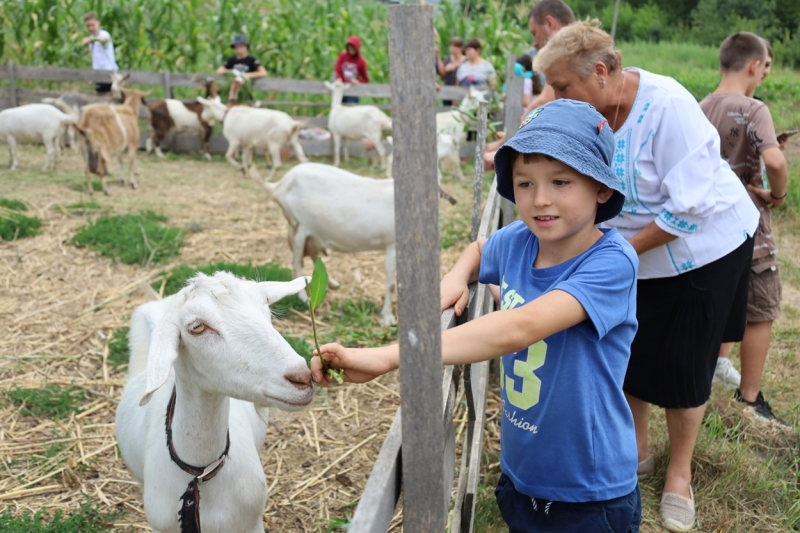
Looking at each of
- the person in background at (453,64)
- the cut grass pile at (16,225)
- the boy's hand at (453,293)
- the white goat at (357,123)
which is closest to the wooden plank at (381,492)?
the boy's hand at (453,293)

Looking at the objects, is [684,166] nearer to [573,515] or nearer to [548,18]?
[573,515]

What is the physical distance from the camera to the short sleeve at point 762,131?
150 inches

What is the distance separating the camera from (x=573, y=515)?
192 centimetres

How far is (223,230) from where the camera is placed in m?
7.90

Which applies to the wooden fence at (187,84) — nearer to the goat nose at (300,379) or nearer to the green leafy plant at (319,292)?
the goat nose at (300,379)

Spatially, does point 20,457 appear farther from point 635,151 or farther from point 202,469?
point 635,151

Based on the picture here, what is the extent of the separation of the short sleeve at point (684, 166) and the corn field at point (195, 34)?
1165cm

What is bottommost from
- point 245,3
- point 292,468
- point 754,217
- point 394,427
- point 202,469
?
point 292,468

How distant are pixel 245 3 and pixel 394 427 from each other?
17500 mm

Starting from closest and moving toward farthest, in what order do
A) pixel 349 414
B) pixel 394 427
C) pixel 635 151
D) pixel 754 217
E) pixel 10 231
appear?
pixel 394 427 → pixel 635 151 → pixel 754 217 → pixel 349 414 → pixel 10 231

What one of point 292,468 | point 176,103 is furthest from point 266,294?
point 176,103

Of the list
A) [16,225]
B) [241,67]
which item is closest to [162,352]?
[16,225]

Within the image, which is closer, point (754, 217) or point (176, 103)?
point (754, 217)

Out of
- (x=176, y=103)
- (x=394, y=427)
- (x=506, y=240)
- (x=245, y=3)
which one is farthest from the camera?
(x=245, y=3)
